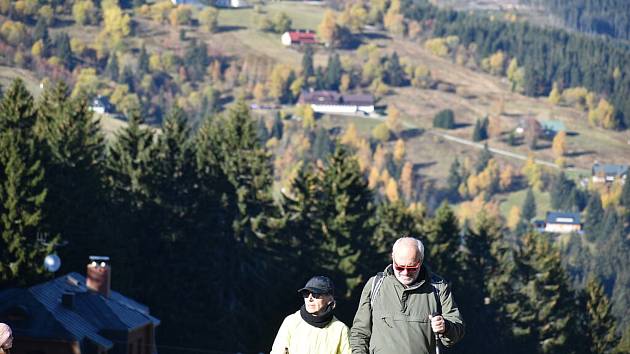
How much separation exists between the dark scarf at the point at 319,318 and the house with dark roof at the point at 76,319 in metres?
27.6

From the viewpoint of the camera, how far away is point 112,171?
79312mm

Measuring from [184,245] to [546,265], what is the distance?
33759 mm

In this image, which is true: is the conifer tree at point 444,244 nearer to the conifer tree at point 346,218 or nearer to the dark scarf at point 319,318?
the conifer tree at point 346,218

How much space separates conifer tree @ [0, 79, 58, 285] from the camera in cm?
5875

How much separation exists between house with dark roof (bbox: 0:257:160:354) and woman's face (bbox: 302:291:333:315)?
1090 inches

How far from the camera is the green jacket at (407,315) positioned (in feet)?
43.7

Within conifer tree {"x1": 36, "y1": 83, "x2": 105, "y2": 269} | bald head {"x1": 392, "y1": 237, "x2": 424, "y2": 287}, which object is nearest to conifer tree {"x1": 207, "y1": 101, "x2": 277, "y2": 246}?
conifer tree {"x1": 36, "y1": 83, "x2": 105, "y2": 269}

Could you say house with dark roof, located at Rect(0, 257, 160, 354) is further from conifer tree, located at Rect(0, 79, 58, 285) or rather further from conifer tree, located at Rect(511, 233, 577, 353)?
conifer tree, located at Rect(511, 233, 577, 353)

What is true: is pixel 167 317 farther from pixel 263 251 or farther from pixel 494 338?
pixel 494 338

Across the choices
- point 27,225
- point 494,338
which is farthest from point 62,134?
point 494,338

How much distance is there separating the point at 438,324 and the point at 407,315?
440 millimetres

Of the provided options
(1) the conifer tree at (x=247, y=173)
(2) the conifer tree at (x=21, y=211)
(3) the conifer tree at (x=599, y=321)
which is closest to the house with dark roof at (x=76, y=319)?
(2) the conifer tree at (x=21, y=211)

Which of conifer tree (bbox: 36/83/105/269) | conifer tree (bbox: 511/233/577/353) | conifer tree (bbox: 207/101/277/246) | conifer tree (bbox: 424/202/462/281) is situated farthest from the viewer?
conifer tree (bbox: 511/233/577/353)

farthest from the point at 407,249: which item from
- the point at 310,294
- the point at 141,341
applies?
the point at 141,341
